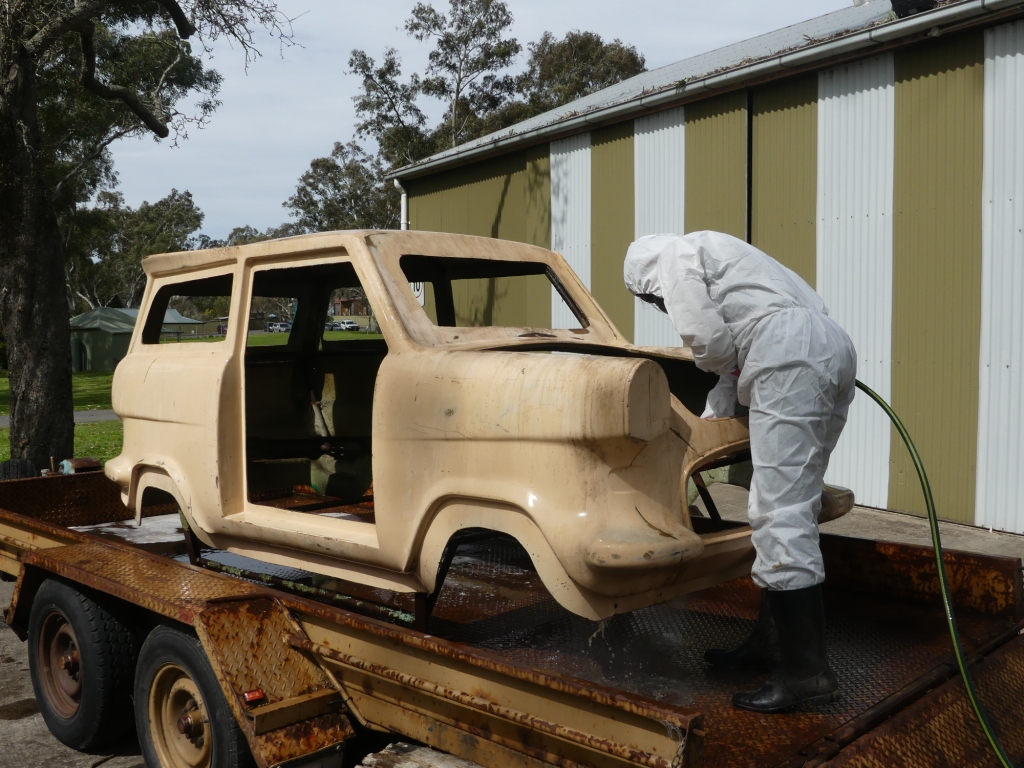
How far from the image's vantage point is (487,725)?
270 centimetres

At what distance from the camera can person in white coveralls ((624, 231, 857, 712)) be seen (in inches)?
116

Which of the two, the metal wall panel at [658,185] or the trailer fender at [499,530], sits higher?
the metal wall panel at [658,185]

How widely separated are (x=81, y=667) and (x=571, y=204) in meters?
8.87

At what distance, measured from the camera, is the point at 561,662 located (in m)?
3.44

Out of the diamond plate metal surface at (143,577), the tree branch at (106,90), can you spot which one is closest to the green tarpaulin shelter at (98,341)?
the tree branch at (106,90)

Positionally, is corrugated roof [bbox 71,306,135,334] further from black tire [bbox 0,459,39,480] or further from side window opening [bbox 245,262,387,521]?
side window opening [bbox 245,262,387,521]

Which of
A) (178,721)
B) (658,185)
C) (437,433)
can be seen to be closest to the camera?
(437,433)

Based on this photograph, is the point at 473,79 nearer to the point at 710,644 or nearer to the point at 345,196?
the point at 345,196

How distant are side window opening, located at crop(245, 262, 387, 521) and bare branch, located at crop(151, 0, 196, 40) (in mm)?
7150

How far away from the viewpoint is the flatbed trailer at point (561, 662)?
99.3 inches

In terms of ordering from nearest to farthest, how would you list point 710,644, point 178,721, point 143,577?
point 178,721, point 710,644, point 143,577

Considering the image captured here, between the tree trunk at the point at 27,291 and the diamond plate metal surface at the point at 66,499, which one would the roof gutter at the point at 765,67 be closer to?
the tree trunk at the point at 27,291

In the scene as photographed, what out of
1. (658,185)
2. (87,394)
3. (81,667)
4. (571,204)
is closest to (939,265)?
(658,185)

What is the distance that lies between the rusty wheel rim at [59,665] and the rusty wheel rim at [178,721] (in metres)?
0.71
